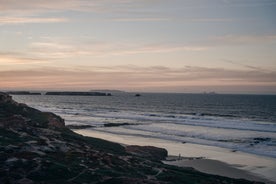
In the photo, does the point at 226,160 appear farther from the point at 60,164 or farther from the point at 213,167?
the point at 60,164

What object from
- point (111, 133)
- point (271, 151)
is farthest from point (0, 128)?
point (111, 133)

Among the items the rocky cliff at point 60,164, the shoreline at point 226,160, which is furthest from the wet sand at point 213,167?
the rocky cliff at point 60,164

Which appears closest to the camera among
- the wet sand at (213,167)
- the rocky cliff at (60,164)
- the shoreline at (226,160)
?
the rocky cliff at (60,164)

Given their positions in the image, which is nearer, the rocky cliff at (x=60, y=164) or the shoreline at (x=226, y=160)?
the rocky cliff at (x=60, y=164)

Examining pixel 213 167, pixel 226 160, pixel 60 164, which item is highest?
pixel 60 164

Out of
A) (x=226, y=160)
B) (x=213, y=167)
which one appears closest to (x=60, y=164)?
(x=213, y=167)

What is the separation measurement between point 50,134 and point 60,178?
1028cm

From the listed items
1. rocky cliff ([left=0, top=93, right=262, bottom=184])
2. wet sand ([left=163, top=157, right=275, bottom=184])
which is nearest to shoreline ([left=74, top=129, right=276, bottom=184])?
wet sand ([left=163, top=157, right=275, bottom=184])

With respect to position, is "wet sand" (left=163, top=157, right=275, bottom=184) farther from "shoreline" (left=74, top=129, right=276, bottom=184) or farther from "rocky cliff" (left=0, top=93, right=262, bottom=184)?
"rocky cliff" (left=0, top=93, right=262, bottom=184)

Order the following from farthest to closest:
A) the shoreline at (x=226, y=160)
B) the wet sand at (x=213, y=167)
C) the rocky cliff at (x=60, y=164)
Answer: the shoreline at (x=226, y=160)
the wet sand at (x=213, y=167)
the rocky cliff at (x=60, y=164)

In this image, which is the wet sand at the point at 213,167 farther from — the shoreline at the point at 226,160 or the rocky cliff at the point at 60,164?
the rocky cliff at the point at 60,164

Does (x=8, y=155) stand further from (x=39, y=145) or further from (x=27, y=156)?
(x=39, y=145)

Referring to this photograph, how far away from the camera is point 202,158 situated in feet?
138

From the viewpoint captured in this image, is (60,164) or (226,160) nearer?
(60,164)
